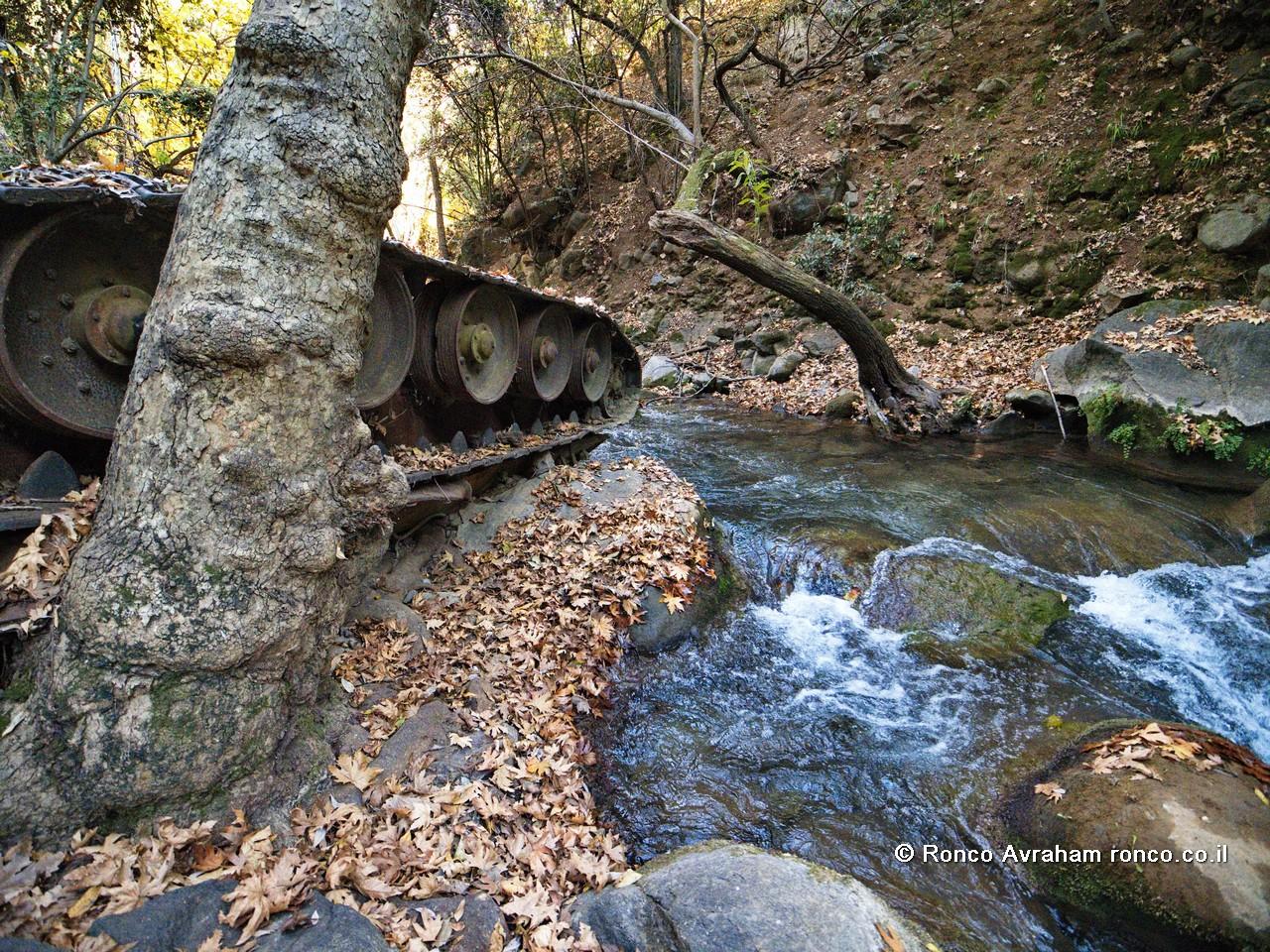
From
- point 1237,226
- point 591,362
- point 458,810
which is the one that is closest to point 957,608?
point 458,810

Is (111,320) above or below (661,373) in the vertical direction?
below

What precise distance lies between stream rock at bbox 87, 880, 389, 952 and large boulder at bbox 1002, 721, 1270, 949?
3.21 meters

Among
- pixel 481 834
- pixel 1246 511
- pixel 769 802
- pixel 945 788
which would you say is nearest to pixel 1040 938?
pixel 945 788

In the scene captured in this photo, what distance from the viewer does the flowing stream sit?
3.33 m

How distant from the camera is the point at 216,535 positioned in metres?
2.53

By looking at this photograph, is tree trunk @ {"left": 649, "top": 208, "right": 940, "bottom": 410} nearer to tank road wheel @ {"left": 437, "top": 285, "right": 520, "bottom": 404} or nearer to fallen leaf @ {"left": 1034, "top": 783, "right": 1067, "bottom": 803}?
tank road wheel @ {"left": 437, "top": 285, "right": 520, "bottom": 404}

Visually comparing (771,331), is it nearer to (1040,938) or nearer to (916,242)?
(916,242)

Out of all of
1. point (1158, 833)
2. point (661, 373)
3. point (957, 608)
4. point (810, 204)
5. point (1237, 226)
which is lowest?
point (1158, 833)

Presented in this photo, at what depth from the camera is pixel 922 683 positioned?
4527 mm

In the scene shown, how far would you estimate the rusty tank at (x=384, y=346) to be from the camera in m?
2.99

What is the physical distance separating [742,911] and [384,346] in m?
4.56

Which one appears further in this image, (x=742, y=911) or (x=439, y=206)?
(x=439, y=206)

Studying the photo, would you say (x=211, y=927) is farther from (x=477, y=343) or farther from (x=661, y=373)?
(x=661, y=373)
